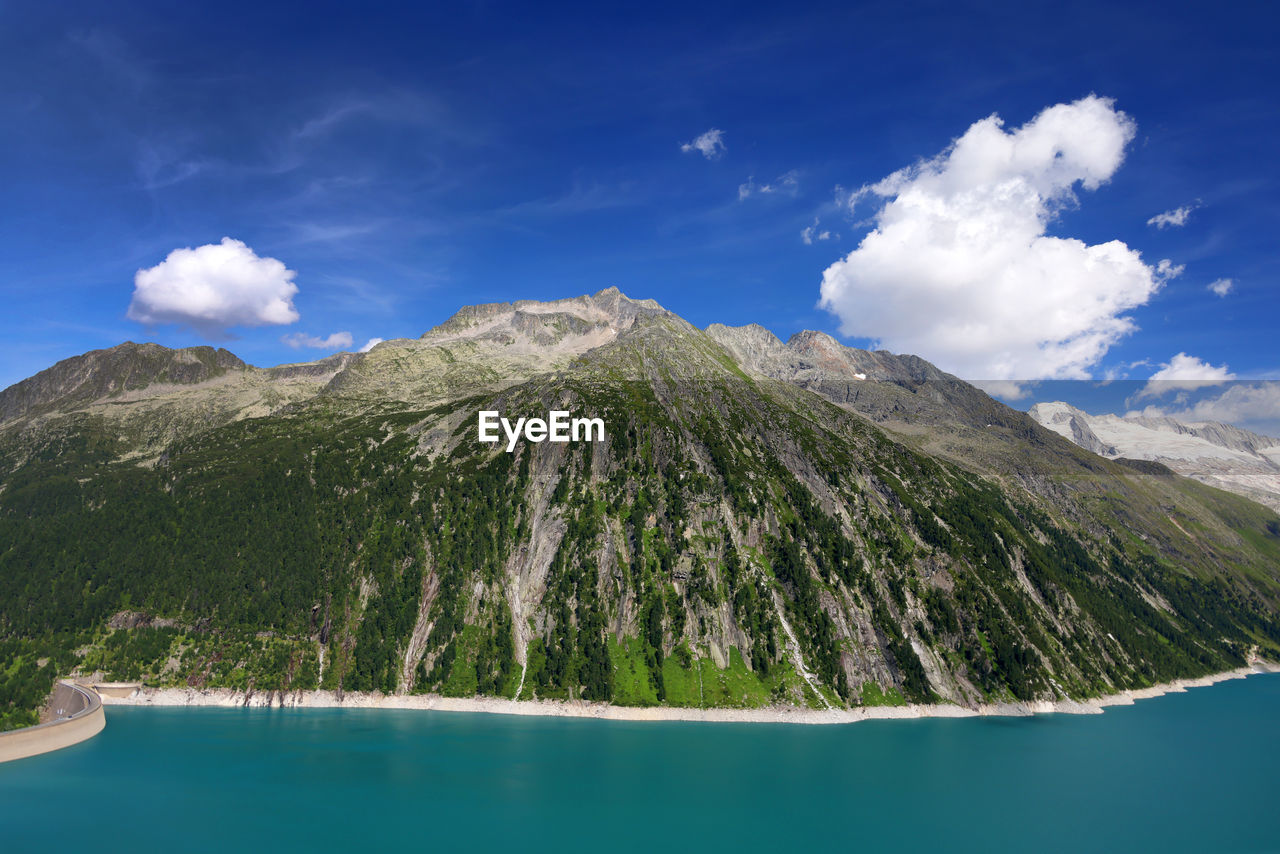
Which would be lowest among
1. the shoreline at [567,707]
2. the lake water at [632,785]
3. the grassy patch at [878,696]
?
the lake water at [632,785]

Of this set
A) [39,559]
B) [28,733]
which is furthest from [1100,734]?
[39,559]

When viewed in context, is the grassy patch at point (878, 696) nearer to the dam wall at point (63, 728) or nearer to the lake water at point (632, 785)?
the lake water at point (632, 785)

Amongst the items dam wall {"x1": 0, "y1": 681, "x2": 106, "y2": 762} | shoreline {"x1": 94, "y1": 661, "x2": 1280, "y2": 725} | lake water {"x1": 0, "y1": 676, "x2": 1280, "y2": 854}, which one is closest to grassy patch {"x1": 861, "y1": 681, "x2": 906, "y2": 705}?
shoreline {"x1": 94, "y1": 661, "x2": 1280, "y2": 725}

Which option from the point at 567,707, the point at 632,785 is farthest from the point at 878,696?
the point at 632,785

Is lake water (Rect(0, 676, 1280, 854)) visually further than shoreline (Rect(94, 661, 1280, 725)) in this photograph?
No

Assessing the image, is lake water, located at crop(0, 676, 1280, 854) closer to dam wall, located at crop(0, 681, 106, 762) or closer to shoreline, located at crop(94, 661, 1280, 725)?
dam wall, located at crop(0, 681, 106, 762)

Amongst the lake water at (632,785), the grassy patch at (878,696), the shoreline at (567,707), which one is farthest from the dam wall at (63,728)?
the grassy patch at (878,696)

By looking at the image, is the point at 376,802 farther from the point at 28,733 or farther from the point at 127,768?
the point at 28,733

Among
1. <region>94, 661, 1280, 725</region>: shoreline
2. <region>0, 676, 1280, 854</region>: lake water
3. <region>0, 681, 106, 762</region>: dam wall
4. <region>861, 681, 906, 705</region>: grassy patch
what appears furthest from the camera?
<region>861, 681, 906, 705</region>: grassy patch
